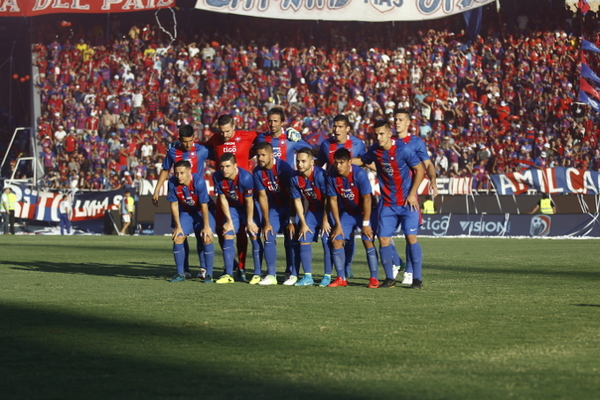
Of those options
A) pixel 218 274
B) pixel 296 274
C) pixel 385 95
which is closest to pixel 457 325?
pixel 296 274

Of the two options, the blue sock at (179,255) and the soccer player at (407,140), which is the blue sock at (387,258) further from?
the blue sock at (179,255)

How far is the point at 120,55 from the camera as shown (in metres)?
36.7

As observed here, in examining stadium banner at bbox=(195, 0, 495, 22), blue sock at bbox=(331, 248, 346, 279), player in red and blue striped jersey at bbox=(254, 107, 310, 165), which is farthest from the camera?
stadium banner at bbox=(195, 0, 495, 22)

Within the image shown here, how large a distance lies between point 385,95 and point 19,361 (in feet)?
99.9

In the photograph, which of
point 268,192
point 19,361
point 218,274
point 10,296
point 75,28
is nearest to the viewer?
point 19,361

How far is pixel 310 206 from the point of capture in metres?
10.7

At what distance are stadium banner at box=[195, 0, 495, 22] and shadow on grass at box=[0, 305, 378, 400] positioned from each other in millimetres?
30593

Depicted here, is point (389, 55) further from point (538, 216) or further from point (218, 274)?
point (218, 274)

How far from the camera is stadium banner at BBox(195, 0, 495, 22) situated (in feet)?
119

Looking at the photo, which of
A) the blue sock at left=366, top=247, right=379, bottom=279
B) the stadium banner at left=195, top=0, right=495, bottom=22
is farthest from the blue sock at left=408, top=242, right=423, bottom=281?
the stadium banner at left=195, top=0, right=495, bottom=22

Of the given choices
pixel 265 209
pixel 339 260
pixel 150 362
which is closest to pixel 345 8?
pixel 265 209

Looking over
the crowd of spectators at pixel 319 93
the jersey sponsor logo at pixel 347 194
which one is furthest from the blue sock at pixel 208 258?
the crowd of spectators at pixel 319 93

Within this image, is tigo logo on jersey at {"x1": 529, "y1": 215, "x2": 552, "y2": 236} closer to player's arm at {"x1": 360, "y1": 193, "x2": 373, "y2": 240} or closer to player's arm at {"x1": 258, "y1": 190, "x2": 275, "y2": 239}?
player's arm at {"x1": 258, "y1": 190, "x2": 275, "y2": 239}

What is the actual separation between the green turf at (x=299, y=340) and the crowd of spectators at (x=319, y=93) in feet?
71.9
